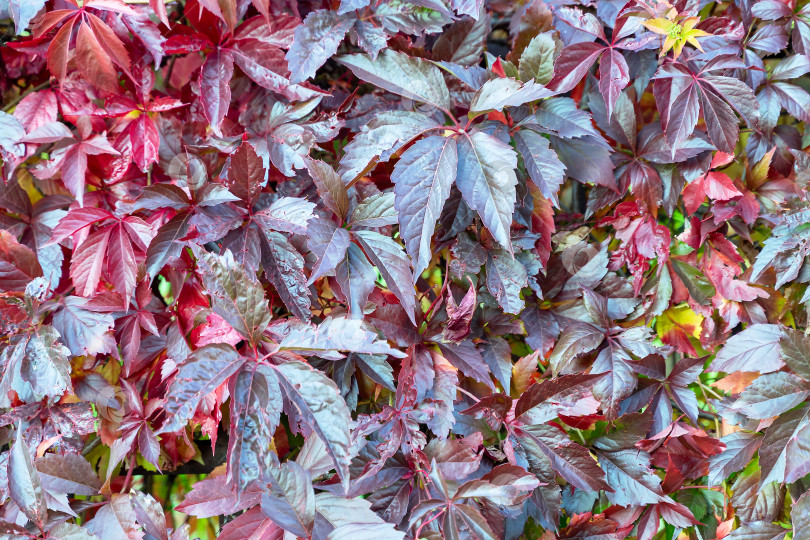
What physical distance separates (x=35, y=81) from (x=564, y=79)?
1.08 metres

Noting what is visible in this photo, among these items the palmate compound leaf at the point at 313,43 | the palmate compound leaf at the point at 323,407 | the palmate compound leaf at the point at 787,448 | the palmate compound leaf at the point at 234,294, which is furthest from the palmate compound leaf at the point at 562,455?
the palmate compound leaf at the point at 313,43

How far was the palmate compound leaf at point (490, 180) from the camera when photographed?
726 millimetres

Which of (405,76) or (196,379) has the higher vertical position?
(405,76)

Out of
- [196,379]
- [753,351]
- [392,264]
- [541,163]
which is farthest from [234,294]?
[753,351]

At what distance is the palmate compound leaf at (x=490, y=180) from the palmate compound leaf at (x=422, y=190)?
2 cm

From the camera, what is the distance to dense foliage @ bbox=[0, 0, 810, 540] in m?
0.78

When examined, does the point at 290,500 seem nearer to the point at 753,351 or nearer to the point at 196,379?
the point at 196,379

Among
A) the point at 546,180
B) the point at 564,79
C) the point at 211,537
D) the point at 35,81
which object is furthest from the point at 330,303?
the point at 35,81

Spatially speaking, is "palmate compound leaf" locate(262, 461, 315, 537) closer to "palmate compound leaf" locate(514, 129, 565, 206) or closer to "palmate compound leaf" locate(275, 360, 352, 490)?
"palmate compound leaf" locate(275, 360, 352, 490)

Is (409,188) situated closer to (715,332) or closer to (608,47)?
(608,47)

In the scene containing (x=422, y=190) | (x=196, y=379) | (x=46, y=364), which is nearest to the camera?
(x=196, y=379)

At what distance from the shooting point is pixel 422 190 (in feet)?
2.44

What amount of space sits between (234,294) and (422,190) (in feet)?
0.95

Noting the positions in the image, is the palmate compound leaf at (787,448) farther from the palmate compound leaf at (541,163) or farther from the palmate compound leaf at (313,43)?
the palmate compound leaf at (313,43)
